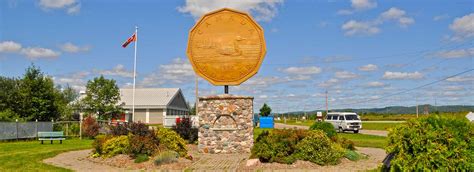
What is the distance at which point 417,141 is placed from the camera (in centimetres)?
855

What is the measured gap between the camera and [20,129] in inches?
1080

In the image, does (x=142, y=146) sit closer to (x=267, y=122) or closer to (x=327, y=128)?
(x=327, y=128)

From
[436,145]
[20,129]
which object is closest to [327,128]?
[436,145]

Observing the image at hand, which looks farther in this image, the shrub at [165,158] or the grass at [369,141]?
the grass at [369,141]

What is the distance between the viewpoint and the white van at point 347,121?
38000 mm

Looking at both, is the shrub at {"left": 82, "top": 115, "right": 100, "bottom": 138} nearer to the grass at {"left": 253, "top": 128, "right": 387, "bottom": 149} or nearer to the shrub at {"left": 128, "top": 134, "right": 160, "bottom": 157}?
the grass at {"left": 253, "top": 128, "right": 387, "bottom": 149}

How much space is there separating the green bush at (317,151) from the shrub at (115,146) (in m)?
5.79

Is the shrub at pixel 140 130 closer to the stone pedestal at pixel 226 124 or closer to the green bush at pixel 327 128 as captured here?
the stone pedestal at pixel 226 124

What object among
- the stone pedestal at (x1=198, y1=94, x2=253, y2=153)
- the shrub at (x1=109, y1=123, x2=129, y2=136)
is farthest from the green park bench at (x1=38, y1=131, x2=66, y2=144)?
the stone pedestal at (x1=198, y1=94, x2=253, y2=153)

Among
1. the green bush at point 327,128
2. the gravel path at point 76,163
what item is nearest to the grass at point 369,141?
the green bush at point 327,128

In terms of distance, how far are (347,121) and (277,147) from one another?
26.5m

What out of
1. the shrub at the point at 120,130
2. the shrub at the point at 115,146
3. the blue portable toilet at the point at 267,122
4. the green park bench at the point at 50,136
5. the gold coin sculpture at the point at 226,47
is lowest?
the blue portable toilet at the point at 267,122

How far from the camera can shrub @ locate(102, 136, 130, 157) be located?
1470cm

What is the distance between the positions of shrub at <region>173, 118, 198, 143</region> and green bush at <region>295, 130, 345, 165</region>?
10.2 metres
